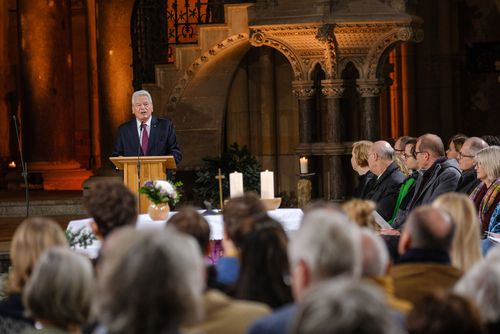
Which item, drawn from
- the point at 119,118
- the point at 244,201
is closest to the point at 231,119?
the point at 119,118

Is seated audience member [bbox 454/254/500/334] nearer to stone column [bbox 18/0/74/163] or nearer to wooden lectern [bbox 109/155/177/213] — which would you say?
wooden lectern [bbox 109/155/177/213]

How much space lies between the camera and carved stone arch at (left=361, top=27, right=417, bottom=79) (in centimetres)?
1369

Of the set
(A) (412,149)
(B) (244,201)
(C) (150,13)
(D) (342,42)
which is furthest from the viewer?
(C) (150,13)

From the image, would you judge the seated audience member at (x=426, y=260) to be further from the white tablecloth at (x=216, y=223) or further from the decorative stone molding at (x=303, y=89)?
the decorative stone molding at (x=303, y=89)

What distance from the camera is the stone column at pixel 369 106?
14.0 meters

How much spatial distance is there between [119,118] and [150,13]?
4.44ft

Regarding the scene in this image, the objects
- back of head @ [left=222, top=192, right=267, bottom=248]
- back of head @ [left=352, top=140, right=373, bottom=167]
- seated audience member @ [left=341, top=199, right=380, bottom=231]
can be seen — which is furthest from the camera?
back of head @ [left=352, top=140, right=373, bottom=167]

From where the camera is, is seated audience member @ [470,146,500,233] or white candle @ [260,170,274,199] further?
white candle @ [260,170,274,199]

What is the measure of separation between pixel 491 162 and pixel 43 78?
9798mm

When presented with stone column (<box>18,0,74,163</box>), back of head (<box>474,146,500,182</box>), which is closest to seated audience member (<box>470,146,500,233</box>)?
back of head (<box>474,146,500,182</box>)

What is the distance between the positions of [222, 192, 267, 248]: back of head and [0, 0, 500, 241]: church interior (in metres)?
6.96

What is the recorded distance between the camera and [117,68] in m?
15.7

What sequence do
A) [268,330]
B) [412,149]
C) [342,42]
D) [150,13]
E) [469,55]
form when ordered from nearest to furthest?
1. [268,330]
2. [412,149]
3. [342,42]
4. [150,13]
5. [469,55]

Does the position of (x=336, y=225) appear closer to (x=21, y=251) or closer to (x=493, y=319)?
(x=493, y=319)
